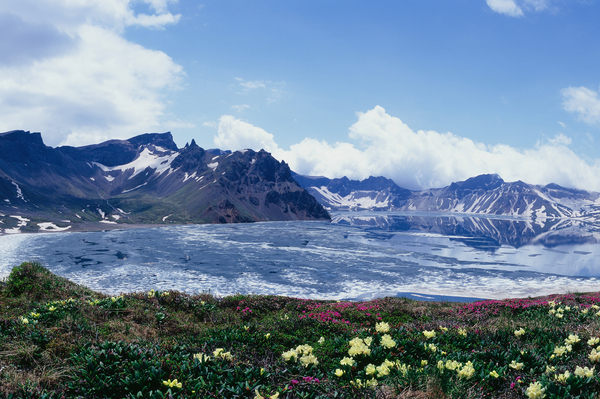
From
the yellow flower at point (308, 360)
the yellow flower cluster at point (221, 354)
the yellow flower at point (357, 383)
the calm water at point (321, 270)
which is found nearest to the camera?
the yellow flower at point (357, 383)

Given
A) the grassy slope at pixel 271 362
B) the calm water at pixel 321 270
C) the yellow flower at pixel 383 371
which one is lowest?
the calm water at pixel 321 270

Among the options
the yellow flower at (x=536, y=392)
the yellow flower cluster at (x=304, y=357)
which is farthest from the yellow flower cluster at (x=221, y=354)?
the yellow flower at (x=536, y=392)

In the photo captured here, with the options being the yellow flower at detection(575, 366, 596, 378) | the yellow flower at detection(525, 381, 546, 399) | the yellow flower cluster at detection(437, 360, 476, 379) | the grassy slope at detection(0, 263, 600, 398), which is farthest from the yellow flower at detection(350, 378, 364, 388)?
the yellow flower at detection(575, 366, 596, 378)

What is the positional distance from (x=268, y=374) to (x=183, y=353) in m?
2.19

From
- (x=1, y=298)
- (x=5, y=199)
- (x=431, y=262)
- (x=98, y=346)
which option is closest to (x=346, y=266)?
(x=431, y=262)

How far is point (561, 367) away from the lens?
594 cm

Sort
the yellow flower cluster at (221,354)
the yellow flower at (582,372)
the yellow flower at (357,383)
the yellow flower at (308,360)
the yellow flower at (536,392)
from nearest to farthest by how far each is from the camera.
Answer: the yellow flower at (536,392), the yellow flower at (582,372), the yellow flower at (357,383), the yellow flower at (308,360), the yellow flower cluster at (221,354)

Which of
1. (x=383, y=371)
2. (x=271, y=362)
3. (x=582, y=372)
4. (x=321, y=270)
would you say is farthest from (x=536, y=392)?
(x=321, y=270)

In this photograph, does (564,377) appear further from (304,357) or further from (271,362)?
(271,362)

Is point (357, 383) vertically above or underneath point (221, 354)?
above

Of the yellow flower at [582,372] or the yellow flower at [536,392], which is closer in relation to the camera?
the yellow flower at [536,392]

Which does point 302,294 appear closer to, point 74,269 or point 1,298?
point 1,298

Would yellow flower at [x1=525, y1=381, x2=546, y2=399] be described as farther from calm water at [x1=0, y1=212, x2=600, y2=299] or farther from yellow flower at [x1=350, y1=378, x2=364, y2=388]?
calm water at [x1=0, y1=212, x2=600, y2=299]

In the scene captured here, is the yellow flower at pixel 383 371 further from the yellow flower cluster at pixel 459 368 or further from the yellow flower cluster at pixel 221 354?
the yellow flower cluster at pixel 221 354
